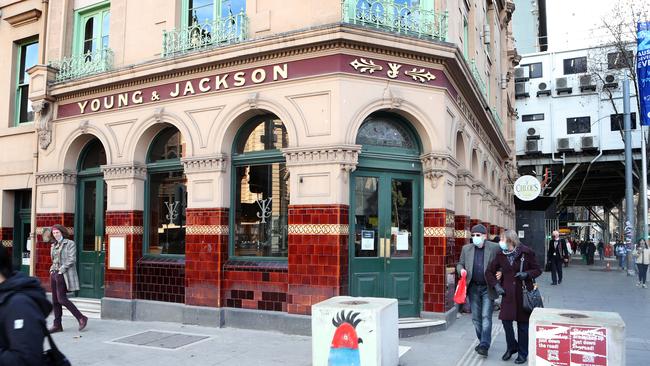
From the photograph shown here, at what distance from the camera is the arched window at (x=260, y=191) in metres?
10.5

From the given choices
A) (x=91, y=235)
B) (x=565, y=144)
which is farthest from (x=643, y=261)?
(x=565, y=144)

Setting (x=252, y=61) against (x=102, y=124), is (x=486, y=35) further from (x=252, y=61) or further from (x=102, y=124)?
(x=102, y=124)

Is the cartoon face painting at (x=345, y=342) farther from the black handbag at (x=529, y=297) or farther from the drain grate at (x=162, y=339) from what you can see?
the drain grate at (x=162, y=339)

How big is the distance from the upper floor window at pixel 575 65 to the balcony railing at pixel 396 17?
29760 mm

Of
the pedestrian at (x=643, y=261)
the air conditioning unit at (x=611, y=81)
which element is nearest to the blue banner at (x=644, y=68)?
the pedestrian at (x=643, y=261)

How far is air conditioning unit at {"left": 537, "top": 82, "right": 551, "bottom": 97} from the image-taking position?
123 feet

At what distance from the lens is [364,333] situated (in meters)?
6.50

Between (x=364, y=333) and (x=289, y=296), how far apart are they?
348cm

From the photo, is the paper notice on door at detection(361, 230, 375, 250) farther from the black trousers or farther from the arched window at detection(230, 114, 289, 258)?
the black trousers

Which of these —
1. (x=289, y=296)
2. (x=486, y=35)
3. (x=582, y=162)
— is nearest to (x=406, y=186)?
(x=289, y=296)

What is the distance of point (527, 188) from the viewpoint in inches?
758

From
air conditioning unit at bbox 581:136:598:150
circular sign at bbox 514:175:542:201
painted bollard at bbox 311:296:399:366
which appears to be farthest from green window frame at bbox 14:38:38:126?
air conditioning unit at bbox 581:136:598:150

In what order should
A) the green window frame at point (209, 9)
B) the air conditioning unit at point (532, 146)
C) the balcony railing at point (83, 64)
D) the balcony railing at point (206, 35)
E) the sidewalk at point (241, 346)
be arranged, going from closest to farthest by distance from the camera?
the sidewalk at point (241, 346) < the balcony railing at point (206, 35) < the green window frame at point (209, 9) < the balcony railing at point (83, 64) < the air conditioning unit at point (532, 146)

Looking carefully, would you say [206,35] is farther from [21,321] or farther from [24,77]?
[21,321]
